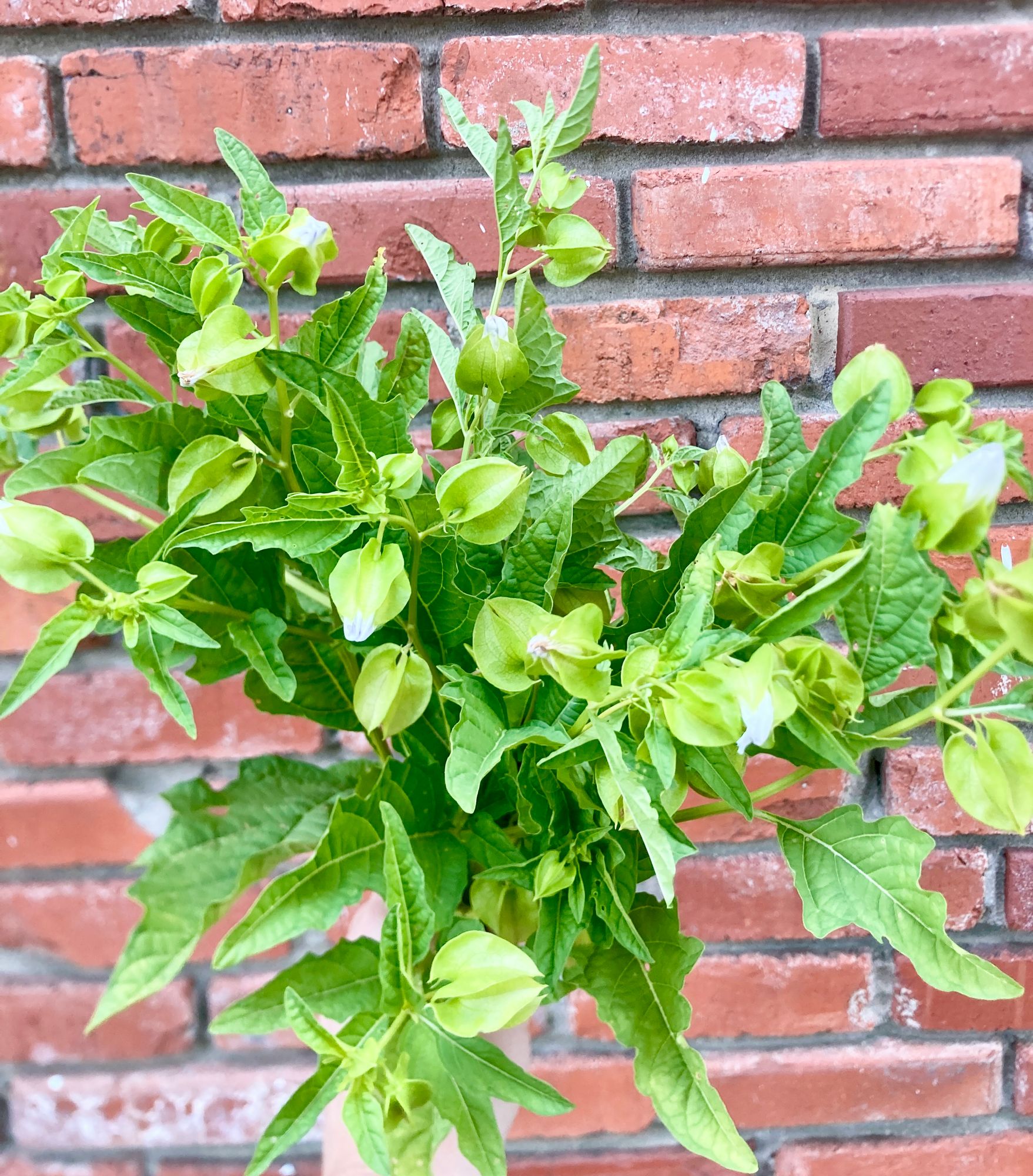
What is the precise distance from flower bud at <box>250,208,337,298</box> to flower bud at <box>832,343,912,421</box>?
0.48ft

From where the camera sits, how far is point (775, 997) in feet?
1.76

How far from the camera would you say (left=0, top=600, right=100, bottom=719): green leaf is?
0.22 meters

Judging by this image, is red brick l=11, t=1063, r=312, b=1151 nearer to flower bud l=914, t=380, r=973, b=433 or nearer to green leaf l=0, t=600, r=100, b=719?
green leaf l=0, t=600, r=100, b=719

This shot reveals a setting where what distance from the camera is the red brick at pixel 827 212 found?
17.8 inches

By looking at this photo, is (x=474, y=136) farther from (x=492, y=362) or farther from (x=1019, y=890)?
(x=1019, y=890)

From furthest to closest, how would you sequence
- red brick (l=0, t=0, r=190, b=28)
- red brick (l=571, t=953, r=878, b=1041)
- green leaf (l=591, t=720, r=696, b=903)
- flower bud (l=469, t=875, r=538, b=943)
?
1. red brick (l=571, t=953, r=878, b=1041)
2. red brick (l=0, t=0, r=190, b=28)
3. flower bud (l=469, t=875, r=538, b=943)
4. green leaf (l=591, t=720, r=696, b=903)

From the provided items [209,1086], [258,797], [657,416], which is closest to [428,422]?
[657,416]

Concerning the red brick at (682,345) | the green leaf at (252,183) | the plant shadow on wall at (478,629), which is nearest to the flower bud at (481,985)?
the plant shadow on wall at (478,629)

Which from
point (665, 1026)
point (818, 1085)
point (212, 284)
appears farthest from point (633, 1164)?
point (212, 284)

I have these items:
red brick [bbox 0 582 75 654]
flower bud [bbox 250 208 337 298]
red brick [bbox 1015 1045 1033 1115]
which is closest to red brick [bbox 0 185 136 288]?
red brick [bbox 0 582 75 654]

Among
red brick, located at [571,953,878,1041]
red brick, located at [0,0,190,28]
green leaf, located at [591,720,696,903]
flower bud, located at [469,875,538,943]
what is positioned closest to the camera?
green leaf, located at [591,720,696,903]

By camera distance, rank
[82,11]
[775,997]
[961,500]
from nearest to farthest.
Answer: [961,500]
[82,11]
[775,997]

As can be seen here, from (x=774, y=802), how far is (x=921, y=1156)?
27cm

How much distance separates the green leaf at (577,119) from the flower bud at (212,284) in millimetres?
105
